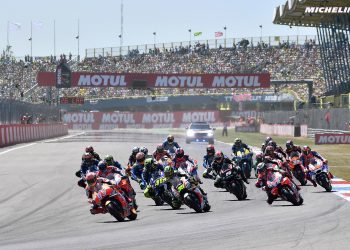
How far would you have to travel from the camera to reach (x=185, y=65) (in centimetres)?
10462

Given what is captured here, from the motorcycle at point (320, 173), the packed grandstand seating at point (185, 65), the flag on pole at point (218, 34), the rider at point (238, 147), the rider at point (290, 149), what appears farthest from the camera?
the flag on pole at point (218, 34)

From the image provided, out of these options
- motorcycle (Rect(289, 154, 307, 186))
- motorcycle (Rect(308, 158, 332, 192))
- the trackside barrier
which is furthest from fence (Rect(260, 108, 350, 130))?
motorcycle (Rect(308, 158, 332, 192))

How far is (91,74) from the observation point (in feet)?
252

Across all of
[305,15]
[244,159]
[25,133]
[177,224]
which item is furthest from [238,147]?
[305,15]

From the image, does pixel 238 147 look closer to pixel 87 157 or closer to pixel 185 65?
pixel 87 157

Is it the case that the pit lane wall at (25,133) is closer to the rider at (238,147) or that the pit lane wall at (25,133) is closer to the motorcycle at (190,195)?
the rider at (238,147)

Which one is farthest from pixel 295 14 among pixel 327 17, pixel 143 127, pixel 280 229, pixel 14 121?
pixel 280 229

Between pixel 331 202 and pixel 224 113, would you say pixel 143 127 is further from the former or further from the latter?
pixel 331 202

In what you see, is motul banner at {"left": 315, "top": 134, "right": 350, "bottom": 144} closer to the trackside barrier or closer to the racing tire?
the trackside barrier

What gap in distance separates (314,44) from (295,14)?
42.4 metres

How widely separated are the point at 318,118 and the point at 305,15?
24.5ft

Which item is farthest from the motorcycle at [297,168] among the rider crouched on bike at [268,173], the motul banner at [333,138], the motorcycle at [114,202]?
the motul banner at [333,138]

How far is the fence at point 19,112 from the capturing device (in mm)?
45812

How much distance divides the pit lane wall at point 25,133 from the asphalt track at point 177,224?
82.3 ft
